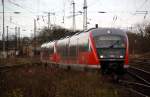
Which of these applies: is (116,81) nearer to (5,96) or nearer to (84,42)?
(84,42)

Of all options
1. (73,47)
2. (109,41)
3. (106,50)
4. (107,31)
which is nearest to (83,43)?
(107,31)

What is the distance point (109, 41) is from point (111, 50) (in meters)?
0.61

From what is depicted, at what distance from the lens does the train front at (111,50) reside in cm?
1877

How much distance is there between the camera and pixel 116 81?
1923 cm

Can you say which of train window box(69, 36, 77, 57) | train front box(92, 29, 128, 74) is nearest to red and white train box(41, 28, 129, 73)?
train front box(92, 29, 128, 74)

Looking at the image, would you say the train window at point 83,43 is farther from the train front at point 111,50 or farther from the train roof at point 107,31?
the train front at point 111,50

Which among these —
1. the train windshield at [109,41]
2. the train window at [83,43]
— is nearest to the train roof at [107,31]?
the train windshield at [109,41]

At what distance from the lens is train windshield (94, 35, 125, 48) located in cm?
1910

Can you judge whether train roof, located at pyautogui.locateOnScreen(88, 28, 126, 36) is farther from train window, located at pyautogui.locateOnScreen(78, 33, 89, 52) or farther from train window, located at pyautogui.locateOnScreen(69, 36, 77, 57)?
train window, located at pyautogui.locateOnScreen(69, 36, 77, 57)

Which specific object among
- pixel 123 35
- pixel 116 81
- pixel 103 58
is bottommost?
pixel 116 81

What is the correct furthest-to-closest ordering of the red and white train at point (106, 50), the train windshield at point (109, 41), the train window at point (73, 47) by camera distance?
the train window at point (73, 47) < the train windshield at point (109, 41) < the red and white train at point (106, 50)

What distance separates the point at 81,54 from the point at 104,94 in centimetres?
877

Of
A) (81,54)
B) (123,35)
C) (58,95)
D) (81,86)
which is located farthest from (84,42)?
(58,95)

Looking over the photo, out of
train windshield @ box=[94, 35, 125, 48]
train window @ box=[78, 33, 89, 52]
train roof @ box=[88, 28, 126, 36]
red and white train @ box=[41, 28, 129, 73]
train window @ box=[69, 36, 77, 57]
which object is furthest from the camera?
train window @ box=[69, 36, 77, 57]
